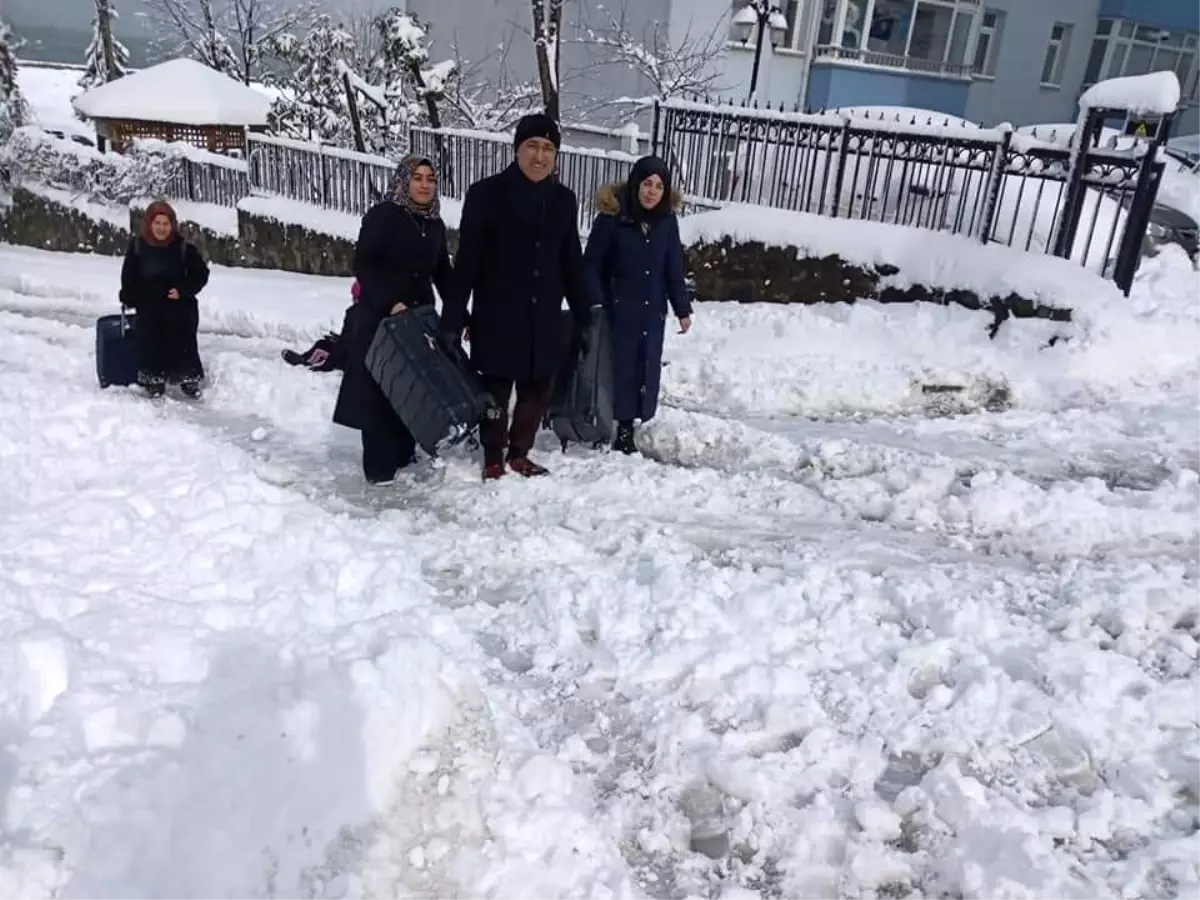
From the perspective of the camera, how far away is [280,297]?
927 centimetres

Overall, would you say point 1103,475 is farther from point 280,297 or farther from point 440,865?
point 280,297

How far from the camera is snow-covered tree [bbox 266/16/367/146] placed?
14.7 meters

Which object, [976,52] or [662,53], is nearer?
[662,53]

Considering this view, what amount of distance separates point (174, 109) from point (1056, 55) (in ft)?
67.3

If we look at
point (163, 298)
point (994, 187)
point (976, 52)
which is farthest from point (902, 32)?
point (163, 298)

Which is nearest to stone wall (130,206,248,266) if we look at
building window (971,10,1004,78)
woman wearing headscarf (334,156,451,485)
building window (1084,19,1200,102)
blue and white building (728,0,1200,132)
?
blue and white building (728,0,1200,132)

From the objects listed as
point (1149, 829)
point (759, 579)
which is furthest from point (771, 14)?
point (1149, 829)

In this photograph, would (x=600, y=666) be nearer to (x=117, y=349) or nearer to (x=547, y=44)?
(x=117, y=349)

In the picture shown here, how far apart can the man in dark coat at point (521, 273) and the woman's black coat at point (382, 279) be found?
0.24 metres

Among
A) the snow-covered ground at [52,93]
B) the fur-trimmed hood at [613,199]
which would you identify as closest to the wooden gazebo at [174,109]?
the snow-covered ground at [52,93]

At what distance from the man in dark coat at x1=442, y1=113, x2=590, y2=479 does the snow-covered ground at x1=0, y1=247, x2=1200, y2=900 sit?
2.04ft

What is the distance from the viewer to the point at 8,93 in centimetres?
1596

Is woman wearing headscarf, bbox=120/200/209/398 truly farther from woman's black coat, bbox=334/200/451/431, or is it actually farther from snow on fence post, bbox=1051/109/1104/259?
snow on fence post, bbox=1051/109/1104/259

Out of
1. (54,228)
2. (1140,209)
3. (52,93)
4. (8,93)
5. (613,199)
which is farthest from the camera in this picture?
(52,93)
